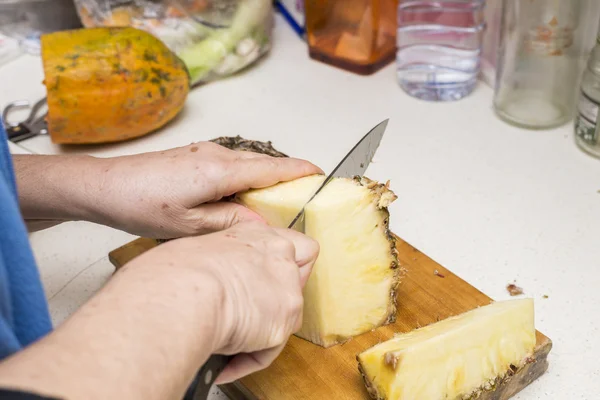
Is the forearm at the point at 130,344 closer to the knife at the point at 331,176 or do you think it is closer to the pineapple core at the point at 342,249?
the knife at the point at 331,176

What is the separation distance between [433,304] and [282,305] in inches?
13.4

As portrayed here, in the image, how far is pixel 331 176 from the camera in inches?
33.7

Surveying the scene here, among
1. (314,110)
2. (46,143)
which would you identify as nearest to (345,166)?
(314,110)

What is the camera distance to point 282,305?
0.63 metres

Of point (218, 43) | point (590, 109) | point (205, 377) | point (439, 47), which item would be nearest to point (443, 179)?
point (590, 109)

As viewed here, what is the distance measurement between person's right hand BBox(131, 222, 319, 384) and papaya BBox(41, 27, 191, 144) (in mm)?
719

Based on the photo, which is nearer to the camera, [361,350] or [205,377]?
[205,377]

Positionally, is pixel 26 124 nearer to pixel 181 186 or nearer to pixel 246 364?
pixel 181 186

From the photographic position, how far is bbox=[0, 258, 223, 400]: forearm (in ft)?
1.58

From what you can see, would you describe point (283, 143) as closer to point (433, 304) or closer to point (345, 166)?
point (345, 166)

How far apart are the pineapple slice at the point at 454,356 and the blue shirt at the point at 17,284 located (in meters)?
0.36

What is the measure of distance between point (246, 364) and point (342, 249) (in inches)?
8.6

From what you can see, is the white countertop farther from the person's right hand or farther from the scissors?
the person's right hand

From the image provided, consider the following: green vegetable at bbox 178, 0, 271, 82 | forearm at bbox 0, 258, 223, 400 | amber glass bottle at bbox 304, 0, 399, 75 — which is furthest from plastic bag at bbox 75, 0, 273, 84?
forearm at bbox 0, 258, 223, 400
